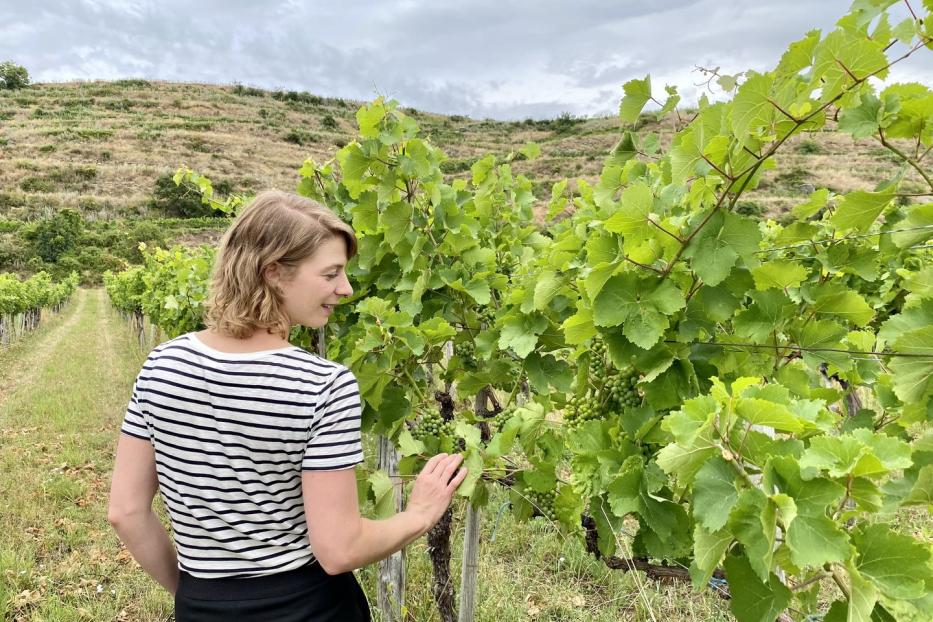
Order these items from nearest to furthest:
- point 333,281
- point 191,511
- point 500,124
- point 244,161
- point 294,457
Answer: point 294,457
point 191,511
point 333,281
point 244,161
point 500,124

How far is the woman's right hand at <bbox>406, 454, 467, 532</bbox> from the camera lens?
1.66 m

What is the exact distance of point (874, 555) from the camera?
96cm

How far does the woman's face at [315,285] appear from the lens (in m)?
1.60

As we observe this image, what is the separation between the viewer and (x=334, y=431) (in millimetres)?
1417

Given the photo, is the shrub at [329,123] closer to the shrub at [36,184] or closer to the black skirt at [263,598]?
the shrub at [36,184]

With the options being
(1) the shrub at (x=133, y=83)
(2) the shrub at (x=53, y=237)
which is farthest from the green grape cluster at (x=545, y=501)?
(1) the shrub at (x=133, y=83)

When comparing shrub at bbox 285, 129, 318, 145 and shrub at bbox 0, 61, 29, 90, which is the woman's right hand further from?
shrub at bbox 0, 61, 29, 90

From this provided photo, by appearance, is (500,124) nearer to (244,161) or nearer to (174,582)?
(244,161)

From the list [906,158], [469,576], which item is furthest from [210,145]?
[906,158]

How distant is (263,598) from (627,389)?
1131 mm

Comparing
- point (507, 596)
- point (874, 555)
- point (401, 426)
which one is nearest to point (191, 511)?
point (401, 426)

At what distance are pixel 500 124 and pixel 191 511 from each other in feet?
270

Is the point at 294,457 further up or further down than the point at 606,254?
further down

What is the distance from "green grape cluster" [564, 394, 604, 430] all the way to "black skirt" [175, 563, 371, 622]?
854 mm
